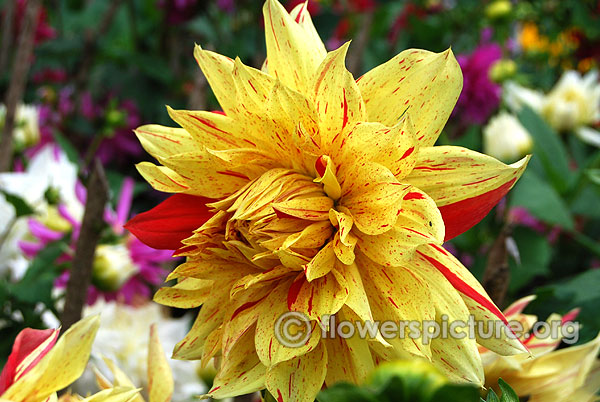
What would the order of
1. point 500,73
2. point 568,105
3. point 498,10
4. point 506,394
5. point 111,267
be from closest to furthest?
point 506,394
point 111,267
point 568,105
point 500,73
point 498,10

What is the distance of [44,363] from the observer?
0.30 m

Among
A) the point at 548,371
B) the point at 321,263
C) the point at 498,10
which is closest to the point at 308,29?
the point at 321,263

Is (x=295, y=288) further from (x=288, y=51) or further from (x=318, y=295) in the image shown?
(x=288, y=51)

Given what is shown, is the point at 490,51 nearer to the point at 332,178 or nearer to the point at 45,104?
the point at 45,104

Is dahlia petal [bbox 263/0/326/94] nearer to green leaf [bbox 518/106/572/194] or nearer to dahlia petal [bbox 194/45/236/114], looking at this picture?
dahlia petal [bbox 194/45/236/114]

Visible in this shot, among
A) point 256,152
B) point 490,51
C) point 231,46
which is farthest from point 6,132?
point 490,51

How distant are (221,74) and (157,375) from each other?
17 centimetres

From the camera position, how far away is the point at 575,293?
0.58m

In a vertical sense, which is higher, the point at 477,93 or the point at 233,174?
the point at 233,174

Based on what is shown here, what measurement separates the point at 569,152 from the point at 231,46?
2.17ft

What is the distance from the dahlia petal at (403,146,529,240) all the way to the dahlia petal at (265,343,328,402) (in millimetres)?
88

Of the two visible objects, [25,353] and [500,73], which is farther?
[500,73]

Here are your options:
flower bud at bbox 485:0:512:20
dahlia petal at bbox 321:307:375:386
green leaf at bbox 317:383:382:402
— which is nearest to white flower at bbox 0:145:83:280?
dahlia petal at bbox 321:307:375:386

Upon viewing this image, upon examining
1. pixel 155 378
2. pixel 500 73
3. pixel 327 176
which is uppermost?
pixel 327 176
